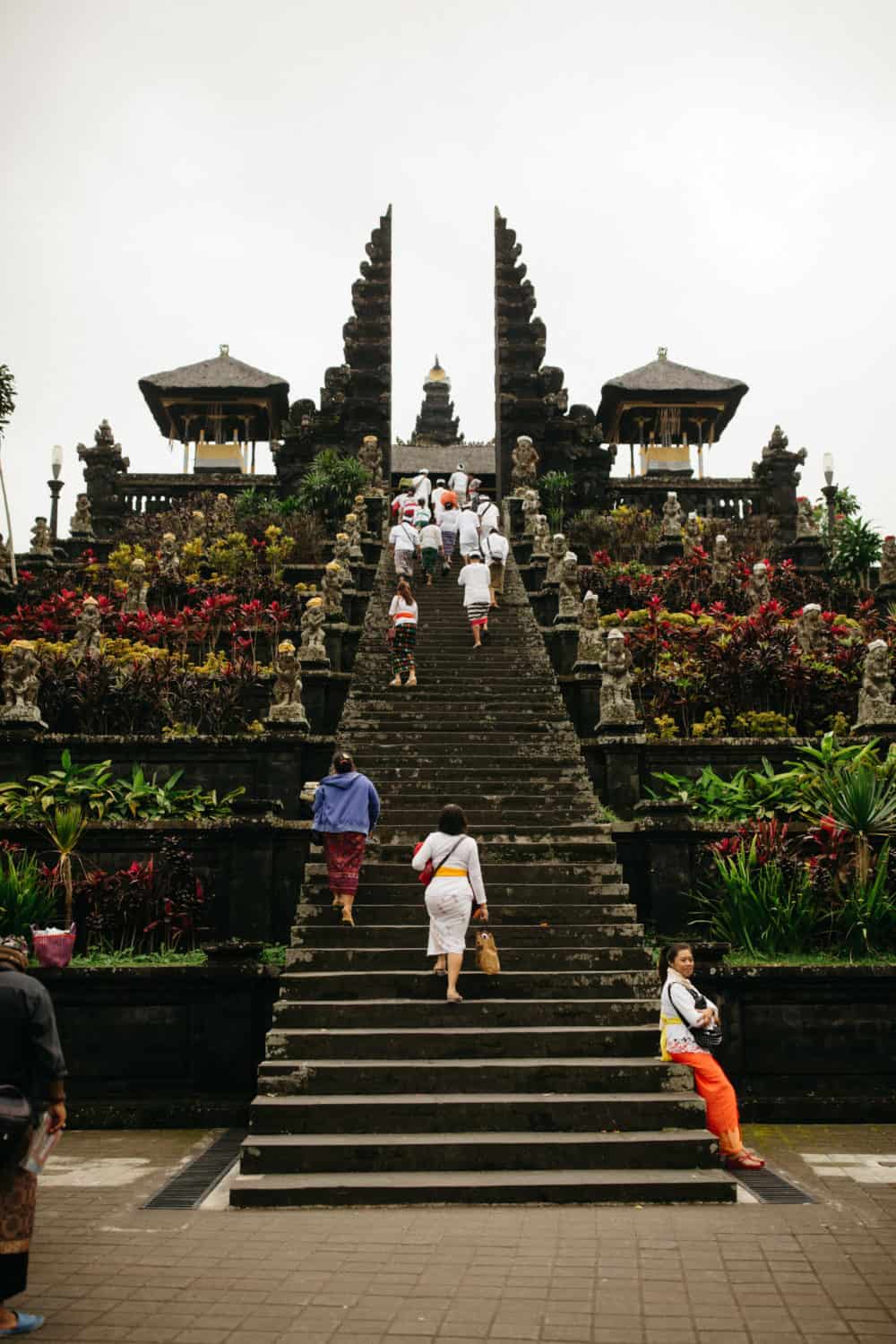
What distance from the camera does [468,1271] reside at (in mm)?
4848

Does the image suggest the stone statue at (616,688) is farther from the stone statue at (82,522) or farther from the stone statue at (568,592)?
the stone statue at (82,522)

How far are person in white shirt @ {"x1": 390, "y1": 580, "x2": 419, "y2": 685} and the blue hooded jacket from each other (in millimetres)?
4407

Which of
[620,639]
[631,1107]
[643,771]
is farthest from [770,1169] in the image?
[620,639]

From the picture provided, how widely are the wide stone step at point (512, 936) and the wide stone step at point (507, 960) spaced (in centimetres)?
16

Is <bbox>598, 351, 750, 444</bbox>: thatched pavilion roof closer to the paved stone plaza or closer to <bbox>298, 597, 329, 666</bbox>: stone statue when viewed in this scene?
<bbox>298, 597, 329, 666</bbox>: stone statue

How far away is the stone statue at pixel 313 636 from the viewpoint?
12.1 meters

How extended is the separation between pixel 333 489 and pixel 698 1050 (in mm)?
18253

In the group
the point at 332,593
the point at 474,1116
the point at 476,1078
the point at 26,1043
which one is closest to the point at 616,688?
the point at 476,1078

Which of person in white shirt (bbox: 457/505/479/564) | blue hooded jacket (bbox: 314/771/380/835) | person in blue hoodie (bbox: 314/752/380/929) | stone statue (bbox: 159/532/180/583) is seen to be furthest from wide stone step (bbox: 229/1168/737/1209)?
stone statue (bbox: 159/532/180/583)

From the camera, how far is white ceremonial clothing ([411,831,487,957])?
744cm

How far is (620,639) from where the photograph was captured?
1098 cm

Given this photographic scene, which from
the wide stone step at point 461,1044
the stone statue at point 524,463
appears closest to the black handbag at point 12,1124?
the wide stone step at point 461,1044

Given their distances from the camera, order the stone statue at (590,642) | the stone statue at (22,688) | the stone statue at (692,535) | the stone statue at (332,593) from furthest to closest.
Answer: the stone statue at (692,535)
the stone statue at (332,593)
the stone statue at (590,642)
the stone statue at (22,688)

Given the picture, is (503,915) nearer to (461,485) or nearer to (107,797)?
(107,797)
